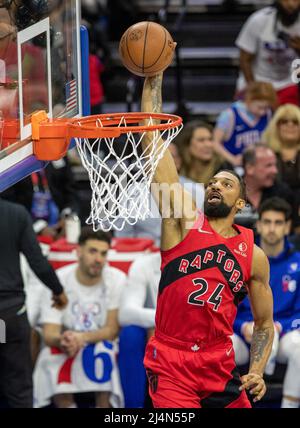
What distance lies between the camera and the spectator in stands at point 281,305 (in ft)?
23.7

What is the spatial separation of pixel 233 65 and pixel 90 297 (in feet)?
13.2

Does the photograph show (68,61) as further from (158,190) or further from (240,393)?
(240,393)

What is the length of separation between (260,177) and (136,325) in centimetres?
150

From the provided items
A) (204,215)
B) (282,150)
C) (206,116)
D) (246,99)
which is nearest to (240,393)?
(204,215)

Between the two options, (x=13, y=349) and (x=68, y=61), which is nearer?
(x=68, y=61)

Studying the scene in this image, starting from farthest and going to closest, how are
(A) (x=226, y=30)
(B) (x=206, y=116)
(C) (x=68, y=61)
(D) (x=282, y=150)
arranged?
(A) (x=226, y=30)
(B) (x=206, y=116)
(D) (x=282, y=150)
(C) (x=68, y=61)

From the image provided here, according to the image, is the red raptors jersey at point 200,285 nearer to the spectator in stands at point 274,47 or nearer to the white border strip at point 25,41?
the white border strip at point 25,41

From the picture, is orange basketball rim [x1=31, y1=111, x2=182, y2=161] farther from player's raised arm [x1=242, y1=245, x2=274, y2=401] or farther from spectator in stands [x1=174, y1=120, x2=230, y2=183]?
spectator in stands [x1=174, y1=120, x2=230, y2=183]

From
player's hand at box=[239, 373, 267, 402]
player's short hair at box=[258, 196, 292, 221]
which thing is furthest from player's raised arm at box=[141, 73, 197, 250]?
player's short hair at box=[258, 196, 292, 221]

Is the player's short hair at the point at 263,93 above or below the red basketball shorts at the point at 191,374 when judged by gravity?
above

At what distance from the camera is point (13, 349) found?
A: 7285 millimetres

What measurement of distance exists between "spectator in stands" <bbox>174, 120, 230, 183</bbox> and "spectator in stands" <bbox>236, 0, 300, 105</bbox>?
4.04 feet

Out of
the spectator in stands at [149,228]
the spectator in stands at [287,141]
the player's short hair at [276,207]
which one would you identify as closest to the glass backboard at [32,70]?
the player's short hair at [276,207]

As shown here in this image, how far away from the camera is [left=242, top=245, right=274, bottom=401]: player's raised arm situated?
5898mm
